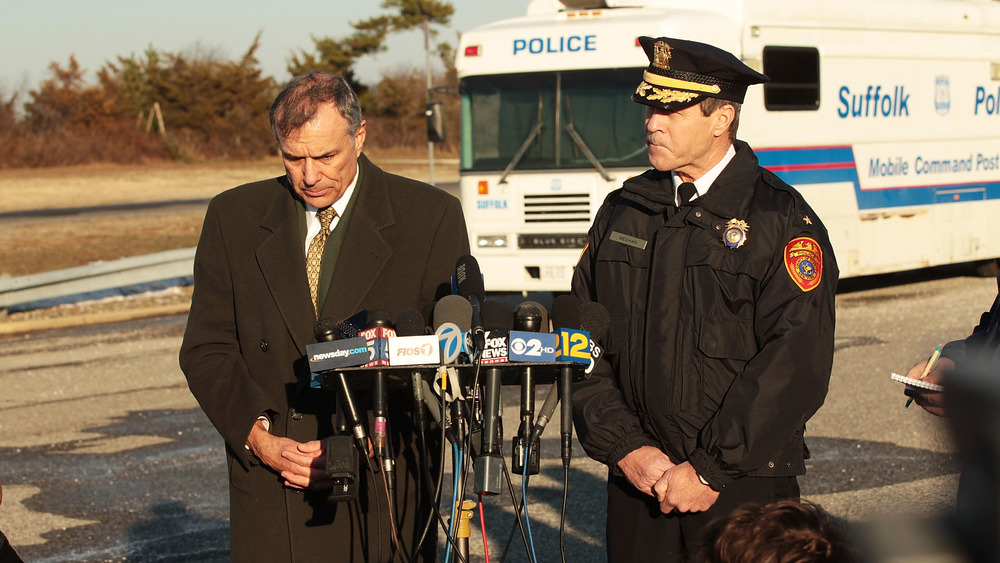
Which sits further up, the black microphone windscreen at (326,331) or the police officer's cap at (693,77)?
the police officer's cap at (693,77)

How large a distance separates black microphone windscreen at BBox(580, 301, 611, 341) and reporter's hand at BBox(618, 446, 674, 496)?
45cm

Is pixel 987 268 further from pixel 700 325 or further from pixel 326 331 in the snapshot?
pixel 326 331

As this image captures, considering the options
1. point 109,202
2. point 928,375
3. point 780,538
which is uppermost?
point 928,375

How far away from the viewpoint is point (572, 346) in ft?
9.26

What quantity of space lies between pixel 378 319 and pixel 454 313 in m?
0.20

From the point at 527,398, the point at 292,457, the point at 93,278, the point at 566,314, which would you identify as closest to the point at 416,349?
the point at 527,398

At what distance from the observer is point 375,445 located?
286cm

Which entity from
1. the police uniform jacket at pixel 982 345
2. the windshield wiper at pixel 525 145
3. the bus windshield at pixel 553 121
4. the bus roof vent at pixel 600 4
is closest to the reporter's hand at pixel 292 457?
the police uniform jacket at pixel 982 345

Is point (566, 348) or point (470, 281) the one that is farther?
point (470, 281)

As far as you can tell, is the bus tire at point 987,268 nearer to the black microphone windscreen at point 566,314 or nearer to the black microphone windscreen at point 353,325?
the black microphone windscreen at point 566,314

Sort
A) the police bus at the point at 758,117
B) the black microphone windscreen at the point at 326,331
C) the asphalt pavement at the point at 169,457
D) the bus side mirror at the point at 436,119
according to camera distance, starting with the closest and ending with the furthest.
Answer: the black microphone windscreen at the point at 326,331, the asphalt pavement at the point at 169,457, the police bus at the point at 758,117, the bus side mirror at the point at 436,119

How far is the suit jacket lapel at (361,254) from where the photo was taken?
347 centimetres

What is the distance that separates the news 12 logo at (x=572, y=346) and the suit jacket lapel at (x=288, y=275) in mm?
980

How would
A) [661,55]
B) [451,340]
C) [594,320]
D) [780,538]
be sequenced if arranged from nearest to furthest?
[780,538] < [451,340] < [594,320] < [661,55]
